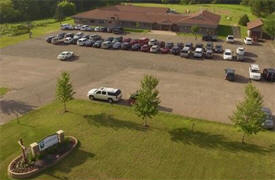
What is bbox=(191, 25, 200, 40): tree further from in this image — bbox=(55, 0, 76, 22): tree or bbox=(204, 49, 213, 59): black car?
bbox=(55, 0, 76, 22): tree

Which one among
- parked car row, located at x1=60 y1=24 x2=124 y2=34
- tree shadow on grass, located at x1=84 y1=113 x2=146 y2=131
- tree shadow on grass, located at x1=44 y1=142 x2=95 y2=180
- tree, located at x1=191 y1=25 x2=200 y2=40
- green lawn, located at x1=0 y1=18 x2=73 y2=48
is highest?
tree, located at x1=191 y1=25 x2=200 y2=40

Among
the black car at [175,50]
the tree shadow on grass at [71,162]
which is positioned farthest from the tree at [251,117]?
the black car at [175,50]

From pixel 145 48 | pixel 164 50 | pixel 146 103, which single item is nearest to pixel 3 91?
pixel 146 103

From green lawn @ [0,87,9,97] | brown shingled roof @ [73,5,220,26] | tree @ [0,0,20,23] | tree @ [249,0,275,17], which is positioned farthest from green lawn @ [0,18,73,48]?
tree @ [249,0,275,17]

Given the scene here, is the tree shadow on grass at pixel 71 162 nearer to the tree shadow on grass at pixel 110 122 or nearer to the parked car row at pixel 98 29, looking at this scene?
the tree shadow on grass at pixel 110 122

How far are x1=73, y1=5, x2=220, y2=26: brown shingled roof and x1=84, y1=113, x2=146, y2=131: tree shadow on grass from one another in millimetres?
50488

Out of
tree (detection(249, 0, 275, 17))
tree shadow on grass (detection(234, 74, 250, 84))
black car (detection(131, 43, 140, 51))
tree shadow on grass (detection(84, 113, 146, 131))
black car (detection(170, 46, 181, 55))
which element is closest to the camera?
tree shadow on grass (detection(84, 113, 146, 131))

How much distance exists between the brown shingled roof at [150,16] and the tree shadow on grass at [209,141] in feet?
166

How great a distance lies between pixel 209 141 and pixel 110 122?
1120cm

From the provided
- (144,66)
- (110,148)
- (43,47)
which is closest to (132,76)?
(144,66)

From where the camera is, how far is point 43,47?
208 feet

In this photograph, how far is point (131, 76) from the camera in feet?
150

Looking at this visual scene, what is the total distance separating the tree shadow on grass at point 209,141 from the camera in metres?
26.4

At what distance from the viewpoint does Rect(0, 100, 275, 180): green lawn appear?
75.5ft
